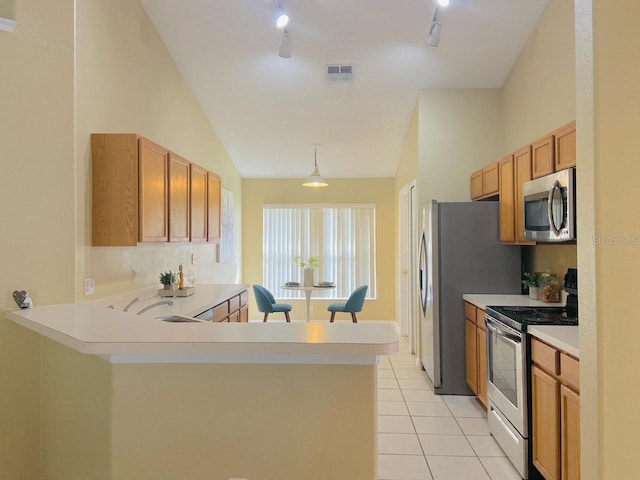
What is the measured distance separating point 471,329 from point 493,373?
0.63m

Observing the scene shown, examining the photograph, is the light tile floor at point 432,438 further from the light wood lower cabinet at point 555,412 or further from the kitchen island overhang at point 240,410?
the kitchen island overhang at point 240,410

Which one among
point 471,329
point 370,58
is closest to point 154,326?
point 471,329

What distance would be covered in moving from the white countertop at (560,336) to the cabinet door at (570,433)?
0.67 feet

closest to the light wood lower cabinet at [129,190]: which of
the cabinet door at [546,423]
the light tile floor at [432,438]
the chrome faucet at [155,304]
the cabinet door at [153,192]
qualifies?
the cabinet door at [153,192]

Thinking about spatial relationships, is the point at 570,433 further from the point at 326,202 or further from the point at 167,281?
the point at 326,202

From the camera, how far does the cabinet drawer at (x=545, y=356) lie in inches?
81.4

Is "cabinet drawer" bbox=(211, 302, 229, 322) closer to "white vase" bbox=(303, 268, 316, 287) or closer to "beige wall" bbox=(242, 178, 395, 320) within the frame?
"white vase" bbox=(303, 268, 316, 287)

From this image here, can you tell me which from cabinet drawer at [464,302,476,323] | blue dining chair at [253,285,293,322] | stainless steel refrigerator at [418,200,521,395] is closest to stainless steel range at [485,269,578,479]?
cabinet drawer at [464,302,476,323]

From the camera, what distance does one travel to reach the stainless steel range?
238 cm

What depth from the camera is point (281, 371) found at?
4.82ft

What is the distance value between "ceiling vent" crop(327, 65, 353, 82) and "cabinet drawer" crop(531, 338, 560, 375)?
304 cm

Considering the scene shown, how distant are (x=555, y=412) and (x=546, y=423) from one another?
147 millimetres

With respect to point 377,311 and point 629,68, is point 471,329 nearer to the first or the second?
point 629,68

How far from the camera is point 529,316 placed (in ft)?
8.42
